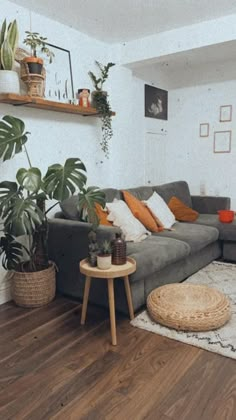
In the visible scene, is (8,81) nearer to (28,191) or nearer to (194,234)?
(28,191)

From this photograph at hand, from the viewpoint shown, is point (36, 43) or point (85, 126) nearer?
point (36, 43)

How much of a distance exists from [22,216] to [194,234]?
1682mm

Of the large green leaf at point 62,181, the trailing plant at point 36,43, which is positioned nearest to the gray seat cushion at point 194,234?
the large green leaf at point 62,181

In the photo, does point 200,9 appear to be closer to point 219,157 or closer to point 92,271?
point 219,157

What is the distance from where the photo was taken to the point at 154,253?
99.2 inches

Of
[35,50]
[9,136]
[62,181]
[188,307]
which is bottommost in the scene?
[188,307]

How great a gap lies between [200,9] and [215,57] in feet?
4.24

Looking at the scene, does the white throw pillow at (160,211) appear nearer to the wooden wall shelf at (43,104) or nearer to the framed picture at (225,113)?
the wooden wall shelf at (43,104)

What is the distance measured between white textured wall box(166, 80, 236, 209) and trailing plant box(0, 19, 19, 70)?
2.90m

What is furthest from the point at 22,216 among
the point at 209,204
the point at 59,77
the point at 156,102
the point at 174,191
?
the point at 156,102

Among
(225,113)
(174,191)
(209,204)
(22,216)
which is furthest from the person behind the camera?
(225,113)

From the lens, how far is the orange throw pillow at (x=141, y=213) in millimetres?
3182

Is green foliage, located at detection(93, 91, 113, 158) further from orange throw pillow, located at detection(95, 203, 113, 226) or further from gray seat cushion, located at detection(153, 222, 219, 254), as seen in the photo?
gray seat cushion, located at detection(153, 222, 219, 254)

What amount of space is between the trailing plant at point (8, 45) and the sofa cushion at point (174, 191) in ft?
6.85
